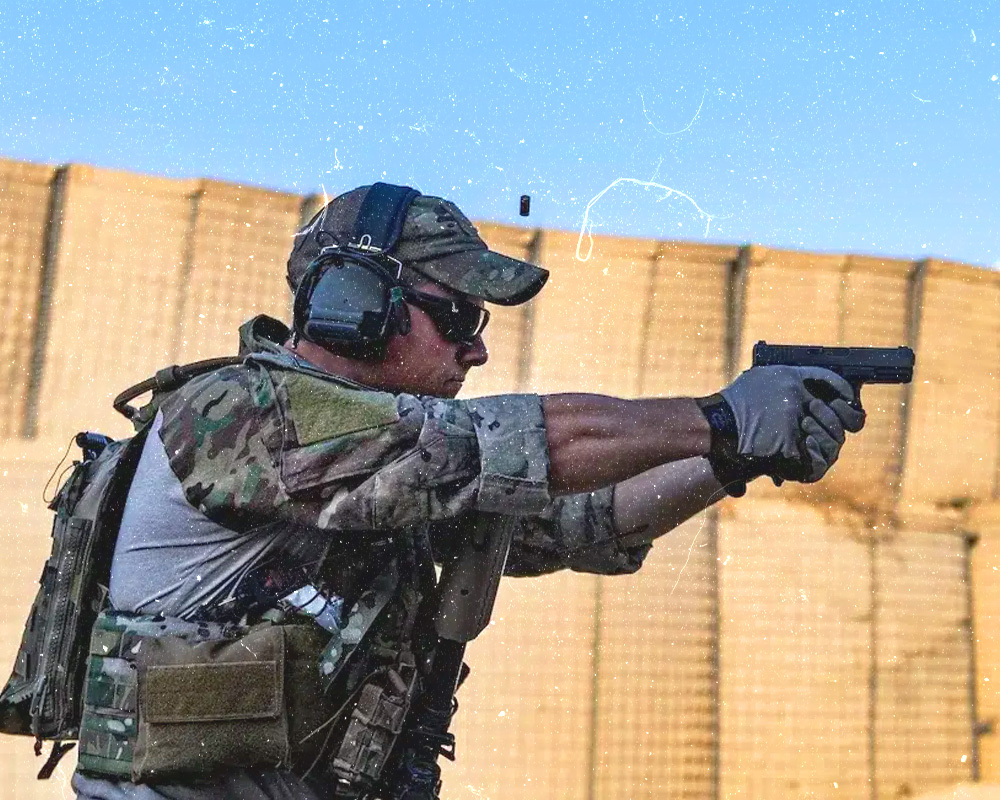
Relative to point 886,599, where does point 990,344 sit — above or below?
above

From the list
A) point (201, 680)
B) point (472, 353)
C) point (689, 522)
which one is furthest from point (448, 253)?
point (689, 522)

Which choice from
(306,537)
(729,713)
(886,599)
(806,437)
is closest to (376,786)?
(306,537)

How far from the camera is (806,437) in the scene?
221cm

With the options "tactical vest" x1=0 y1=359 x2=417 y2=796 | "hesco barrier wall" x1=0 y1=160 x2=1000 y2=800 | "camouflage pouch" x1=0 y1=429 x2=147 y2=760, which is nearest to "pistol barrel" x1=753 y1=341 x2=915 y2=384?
"tactical vest" x1=0 y1=359 x2=417 y2=796

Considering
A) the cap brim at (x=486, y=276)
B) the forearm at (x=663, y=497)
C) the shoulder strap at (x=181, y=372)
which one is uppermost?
the cap brim at (x=486, y=276)

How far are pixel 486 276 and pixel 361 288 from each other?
0.81ft

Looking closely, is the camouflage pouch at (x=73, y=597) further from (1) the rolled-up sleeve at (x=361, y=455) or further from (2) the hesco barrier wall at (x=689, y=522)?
(2) the hesco barrier wall at (x=689, y=522)

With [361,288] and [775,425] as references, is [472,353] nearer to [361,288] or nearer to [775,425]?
[361,288]

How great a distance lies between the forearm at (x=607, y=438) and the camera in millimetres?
2131

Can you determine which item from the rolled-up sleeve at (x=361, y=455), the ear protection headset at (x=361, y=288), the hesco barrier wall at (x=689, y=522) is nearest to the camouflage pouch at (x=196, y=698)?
the rolled-up sleeve at (x=361, y=455)

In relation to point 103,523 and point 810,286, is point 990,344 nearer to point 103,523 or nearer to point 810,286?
point 810,286

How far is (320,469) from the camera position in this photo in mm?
2080

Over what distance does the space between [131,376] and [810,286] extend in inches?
97.3

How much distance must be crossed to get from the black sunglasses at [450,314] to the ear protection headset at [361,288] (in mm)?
43
